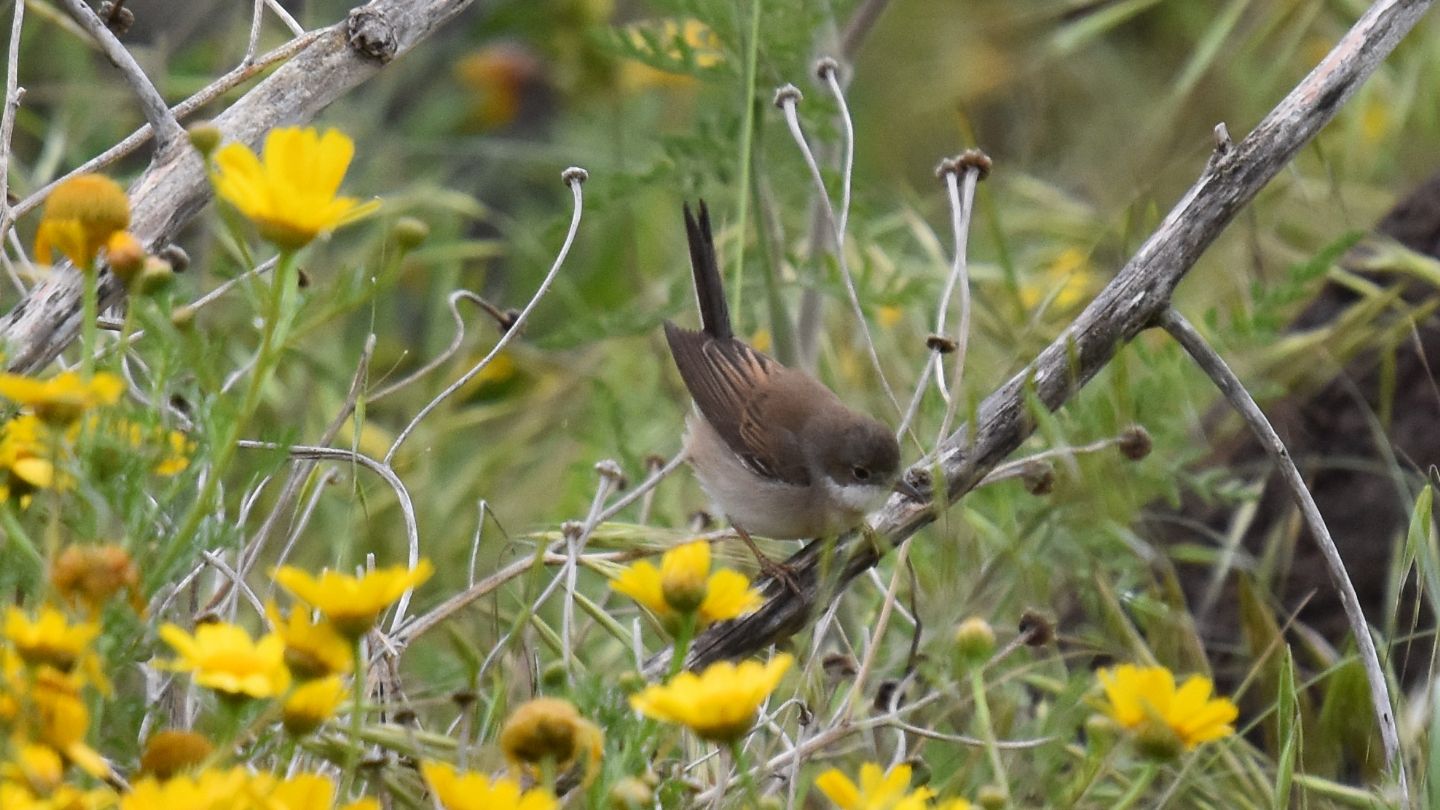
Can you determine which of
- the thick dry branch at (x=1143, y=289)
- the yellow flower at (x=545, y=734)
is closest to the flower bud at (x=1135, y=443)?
the thick dry branch at (x=1143, y=289)

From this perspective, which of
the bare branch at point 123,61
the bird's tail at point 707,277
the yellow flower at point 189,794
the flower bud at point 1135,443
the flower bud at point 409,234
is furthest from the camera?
the bird's tail at point 707,277

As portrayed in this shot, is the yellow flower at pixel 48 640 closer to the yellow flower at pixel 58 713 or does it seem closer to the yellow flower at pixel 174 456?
the yellow flower at pixel 58 713

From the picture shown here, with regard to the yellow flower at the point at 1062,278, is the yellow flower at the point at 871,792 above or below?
above

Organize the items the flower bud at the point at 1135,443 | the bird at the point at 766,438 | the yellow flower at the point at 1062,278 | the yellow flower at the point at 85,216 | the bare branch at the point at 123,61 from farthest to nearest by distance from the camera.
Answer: the yellow flower at the point at 1062,278 → the bird at the point at 766,438 → the flower bud at the point at 1135,443 → the bare branch at the point at 123,61 → the yellow flower at the point at 85,216

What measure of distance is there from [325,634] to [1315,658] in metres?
2.37

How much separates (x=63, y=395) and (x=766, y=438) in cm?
201

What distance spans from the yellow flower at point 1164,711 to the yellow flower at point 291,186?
823 mm

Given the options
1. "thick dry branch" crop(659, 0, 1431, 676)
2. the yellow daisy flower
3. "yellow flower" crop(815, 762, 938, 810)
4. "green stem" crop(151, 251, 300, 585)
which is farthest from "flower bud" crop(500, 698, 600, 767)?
"thick dry branch" crop(659, 0, 1431, 676)

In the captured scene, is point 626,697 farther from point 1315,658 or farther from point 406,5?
point 1315,658

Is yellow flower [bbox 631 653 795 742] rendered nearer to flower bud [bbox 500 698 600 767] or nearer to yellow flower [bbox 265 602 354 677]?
flower bud [bbox 500 698 600 767]

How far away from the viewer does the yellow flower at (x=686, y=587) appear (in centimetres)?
145

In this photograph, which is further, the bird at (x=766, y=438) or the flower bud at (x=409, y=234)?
the bird at (x=766, y=438)

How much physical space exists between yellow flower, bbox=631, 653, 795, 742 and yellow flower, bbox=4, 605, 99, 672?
45 centimetres

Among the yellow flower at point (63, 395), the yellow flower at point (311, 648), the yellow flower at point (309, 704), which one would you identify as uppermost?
the yellow flower at point (63, 395)
